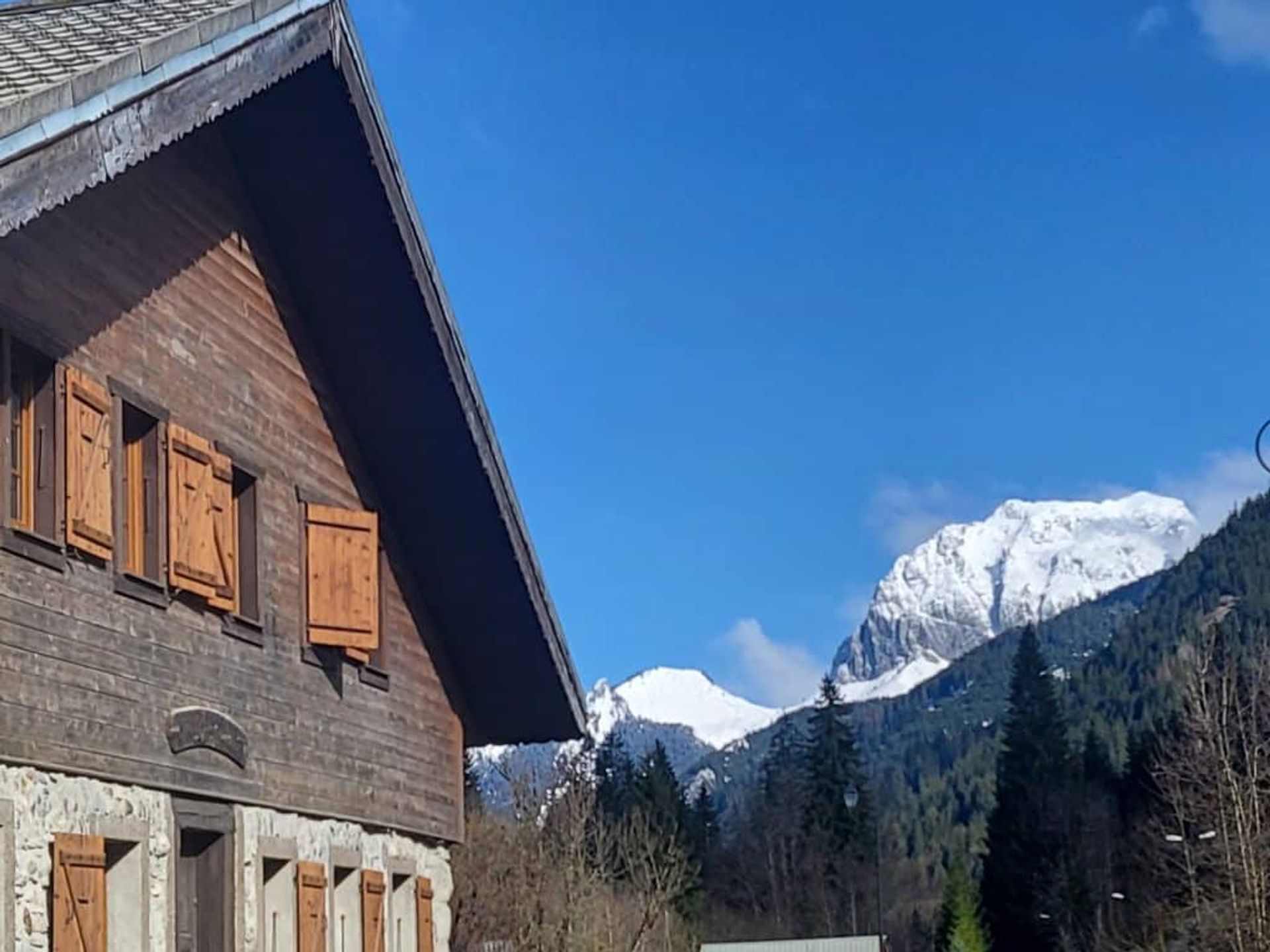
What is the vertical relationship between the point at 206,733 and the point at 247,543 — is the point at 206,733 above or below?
below

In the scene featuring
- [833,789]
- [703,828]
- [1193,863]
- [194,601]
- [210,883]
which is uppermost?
[833,789]

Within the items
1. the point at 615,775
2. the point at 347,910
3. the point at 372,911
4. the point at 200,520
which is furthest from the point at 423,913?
the point at 615,775

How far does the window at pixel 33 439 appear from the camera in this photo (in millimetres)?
9969

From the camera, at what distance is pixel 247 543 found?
42.9 ft

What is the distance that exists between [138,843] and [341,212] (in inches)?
170

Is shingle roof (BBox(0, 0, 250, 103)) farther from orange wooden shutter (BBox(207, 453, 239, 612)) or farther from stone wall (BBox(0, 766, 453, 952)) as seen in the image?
stone wall (BBox(0, 766, 453, 952))

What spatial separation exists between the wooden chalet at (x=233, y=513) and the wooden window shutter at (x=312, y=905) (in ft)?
0.12

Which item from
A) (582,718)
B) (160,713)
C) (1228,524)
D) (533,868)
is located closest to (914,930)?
(533,868)

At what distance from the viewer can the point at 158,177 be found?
38.3 feet

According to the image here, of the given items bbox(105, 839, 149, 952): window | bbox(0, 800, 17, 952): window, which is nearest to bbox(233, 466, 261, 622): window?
bbox(105, 839, 149, 952): window

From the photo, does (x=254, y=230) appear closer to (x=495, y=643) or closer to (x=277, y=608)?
(x=277, y=608)

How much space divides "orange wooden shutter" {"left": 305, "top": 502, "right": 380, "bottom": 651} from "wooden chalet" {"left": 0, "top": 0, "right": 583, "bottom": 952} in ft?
0.06

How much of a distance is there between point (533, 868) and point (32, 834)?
3146 centimetres

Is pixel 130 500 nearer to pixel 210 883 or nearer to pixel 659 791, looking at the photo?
pixel 210 883
